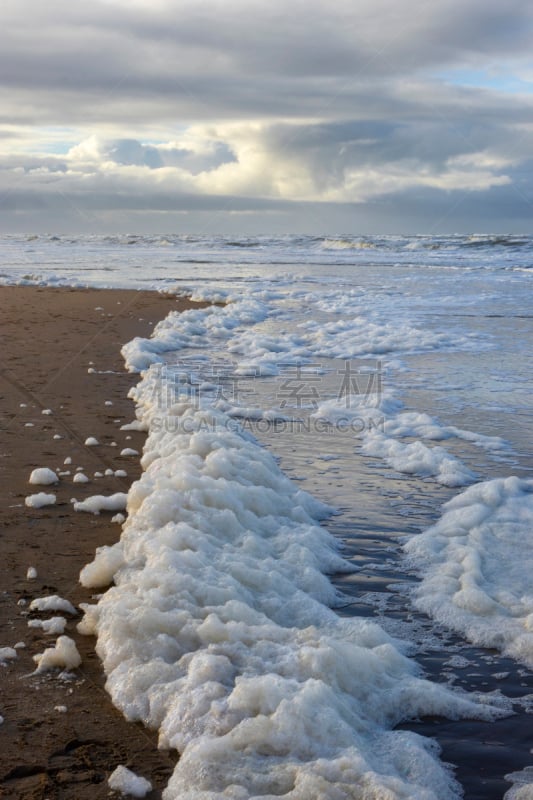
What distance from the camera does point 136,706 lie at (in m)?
3.07

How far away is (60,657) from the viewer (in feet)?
10.9

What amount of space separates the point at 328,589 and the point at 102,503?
1721 millimetres

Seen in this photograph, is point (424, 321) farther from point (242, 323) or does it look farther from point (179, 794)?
point (179, 794)

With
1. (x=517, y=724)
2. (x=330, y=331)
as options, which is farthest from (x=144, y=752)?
(x=330, y=331)

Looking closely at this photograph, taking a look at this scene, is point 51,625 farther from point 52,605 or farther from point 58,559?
point 58,559

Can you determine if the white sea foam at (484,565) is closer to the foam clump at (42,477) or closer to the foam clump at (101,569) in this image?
the foam clump at (101,569)

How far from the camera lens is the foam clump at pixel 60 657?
3305 mm

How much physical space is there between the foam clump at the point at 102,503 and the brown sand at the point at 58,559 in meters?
0.08

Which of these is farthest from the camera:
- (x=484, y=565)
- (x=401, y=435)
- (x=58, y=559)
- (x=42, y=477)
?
(x=401, y=435)

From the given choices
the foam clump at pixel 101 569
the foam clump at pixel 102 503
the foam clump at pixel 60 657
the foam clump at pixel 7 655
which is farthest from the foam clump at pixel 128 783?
the foam clump at pixel 102 503

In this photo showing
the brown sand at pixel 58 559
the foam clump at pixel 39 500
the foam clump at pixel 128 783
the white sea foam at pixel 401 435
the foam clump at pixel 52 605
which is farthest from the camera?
the white sea foam at pixel 401 435

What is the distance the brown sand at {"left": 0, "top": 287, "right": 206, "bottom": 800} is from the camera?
2740 millimetres

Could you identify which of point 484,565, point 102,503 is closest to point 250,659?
point 484,565

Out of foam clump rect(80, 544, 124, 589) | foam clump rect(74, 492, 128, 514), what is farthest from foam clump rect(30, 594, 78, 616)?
foam clump rect(74, 492, 128, 514)
